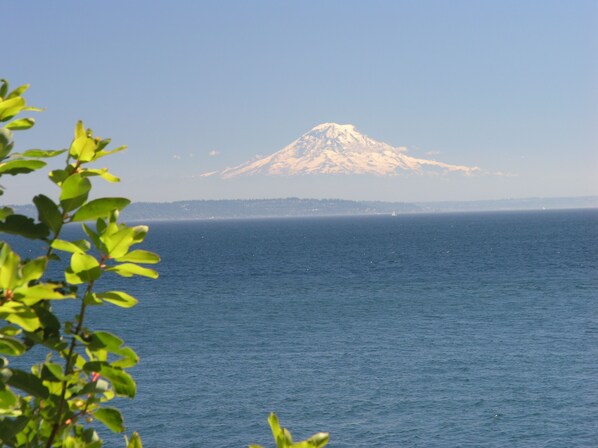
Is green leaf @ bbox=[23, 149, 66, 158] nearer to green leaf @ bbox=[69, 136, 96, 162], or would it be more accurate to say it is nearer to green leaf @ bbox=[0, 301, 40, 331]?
green leaf @ bbox=[69, 136, 96, 162]

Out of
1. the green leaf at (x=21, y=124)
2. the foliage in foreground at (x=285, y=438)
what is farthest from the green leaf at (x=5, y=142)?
the foliage in foreground at (x=285, y=438)

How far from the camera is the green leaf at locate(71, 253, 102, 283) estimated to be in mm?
1885

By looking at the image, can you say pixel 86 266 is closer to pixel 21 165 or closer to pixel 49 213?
pixel 49 213

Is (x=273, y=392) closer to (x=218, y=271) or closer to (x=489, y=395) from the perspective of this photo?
(x=489, y=395)

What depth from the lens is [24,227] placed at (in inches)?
81.0

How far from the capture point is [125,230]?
1.96m

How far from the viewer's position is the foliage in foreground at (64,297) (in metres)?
1.91

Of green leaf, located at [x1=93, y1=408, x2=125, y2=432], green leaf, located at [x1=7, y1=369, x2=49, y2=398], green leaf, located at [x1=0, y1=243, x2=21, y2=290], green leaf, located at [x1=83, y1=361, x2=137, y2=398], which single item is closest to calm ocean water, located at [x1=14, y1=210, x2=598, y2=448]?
green leaf, located at [x1=93, y1=408, x2=125, y2=432]

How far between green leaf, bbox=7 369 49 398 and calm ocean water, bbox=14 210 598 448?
3465 centimetres

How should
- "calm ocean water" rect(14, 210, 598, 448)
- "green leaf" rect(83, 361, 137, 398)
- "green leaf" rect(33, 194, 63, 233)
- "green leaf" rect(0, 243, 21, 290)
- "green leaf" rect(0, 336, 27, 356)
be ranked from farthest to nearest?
"calm ocean water" rect(14, 210, 598, 448) → "green leaf" rect(83, 361, 137, 398) → "green leaf" rect(33, 194, 63, 233) → "green leaf" rect(0, 336, 27, 356) → "green leaf" rect(0, 243, 21, 290)

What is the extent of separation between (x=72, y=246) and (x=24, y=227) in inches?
7.3

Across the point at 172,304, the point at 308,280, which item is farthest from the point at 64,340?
the point at 308,280

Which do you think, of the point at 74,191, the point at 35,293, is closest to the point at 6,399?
the point at 35,293

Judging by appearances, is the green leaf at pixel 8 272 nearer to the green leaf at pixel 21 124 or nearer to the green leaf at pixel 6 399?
the green leaf at pixel 6 399
